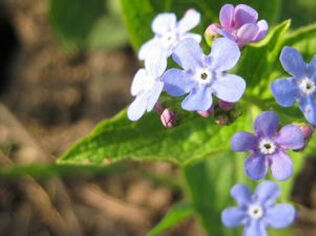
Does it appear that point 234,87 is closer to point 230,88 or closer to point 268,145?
point 230,88

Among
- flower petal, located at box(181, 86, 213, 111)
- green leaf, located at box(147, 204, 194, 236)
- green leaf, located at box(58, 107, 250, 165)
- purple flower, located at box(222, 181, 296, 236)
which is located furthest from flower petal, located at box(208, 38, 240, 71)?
green leaf, located at box(147, 204, 194, 236)

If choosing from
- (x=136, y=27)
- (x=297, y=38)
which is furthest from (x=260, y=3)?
(x=136, y=27)

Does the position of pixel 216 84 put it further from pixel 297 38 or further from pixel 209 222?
pixel 209 222

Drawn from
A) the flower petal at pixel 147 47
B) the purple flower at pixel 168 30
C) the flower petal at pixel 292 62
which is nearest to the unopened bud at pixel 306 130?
the flower petal at pixel 292 62

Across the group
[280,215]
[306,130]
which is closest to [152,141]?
[280,215]

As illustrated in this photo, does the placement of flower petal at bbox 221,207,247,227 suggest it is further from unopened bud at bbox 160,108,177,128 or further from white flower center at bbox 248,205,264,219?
unopened bud at bbox 160,108,177,128

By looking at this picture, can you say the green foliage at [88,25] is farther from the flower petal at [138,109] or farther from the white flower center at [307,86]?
the white flower center at [307,86]
